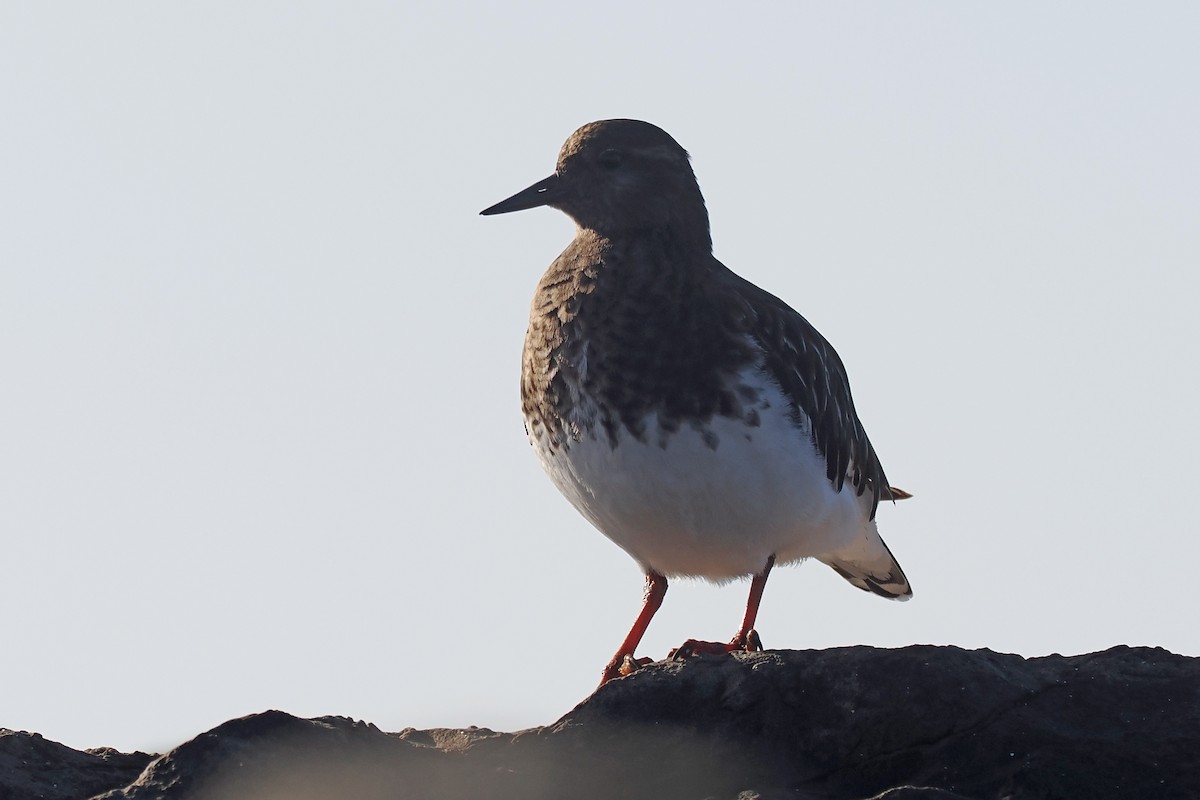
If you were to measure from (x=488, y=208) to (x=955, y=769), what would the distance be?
19.3 ft

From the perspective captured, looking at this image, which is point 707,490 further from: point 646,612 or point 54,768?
point 54,768

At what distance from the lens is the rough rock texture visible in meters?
7.28

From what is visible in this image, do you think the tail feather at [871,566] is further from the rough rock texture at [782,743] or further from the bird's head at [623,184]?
the rough rock texture at [782,743]

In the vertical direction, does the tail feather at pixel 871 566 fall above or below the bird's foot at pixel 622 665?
above

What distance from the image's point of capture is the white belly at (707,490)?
9852 mm

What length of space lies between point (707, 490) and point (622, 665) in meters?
1.29

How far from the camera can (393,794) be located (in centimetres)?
719

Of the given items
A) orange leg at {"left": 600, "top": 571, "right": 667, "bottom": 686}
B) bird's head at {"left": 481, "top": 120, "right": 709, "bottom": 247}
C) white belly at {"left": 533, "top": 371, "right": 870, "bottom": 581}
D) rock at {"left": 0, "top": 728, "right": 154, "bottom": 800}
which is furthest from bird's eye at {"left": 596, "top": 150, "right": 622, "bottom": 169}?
rock at {"left": 0, "top": 728, "right": 154, "bottom": 800}

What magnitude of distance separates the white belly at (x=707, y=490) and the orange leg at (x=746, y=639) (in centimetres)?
8

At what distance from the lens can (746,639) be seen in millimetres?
10203

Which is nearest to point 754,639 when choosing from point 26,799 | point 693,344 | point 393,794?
point 693,344

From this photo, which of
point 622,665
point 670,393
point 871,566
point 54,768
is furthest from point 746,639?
point 54,768

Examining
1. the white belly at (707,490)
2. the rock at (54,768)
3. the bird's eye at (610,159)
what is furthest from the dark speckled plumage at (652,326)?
the rock at (54,768)

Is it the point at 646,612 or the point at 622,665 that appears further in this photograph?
the point at 646,612
